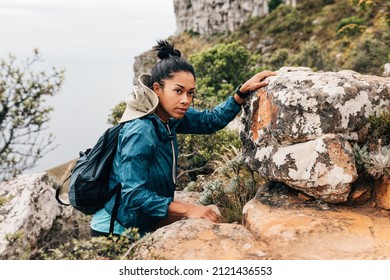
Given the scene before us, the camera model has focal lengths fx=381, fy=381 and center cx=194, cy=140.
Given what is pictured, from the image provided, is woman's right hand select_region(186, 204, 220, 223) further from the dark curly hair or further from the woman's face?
the dark curly hair

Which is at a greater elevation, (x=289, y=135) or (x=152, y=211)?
(x=289, y=135)

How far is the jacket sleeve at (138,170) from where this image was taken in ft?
10.9

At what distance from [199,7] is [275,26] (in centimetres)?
2950

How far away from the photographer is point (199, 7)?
73625 millimetres

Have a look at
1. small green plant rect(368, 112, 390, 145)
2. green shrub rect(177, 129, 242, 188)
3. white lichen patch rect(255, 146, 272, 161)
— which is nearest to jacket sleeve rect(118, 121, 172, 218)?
white lichen patch rect(255, 146, 272, 161)

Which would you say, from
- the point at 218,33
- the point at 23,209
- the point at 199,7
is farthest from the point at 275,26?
the point at 23,209

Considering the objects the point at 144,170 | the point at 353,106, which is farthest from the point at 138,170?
the point at 353,106

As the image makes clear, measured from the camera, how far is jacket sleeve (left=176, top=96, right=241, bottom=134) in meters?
4.50

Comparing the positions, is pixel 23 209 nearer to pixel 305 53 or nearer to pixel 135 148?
pixel 135 148

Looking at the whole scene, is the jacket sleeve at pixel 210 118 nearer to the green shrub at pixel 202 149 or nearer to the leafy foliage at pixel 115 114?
the green shrub at pixel 202 149

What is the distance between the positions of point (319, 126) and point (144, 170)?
174cm

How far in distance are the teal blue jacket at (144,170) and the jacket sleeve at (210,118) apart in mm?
258

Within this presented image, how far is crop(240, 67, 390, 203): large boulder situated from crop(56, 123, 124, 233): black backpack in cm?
159

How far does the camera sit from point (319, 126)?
12.2 ft
